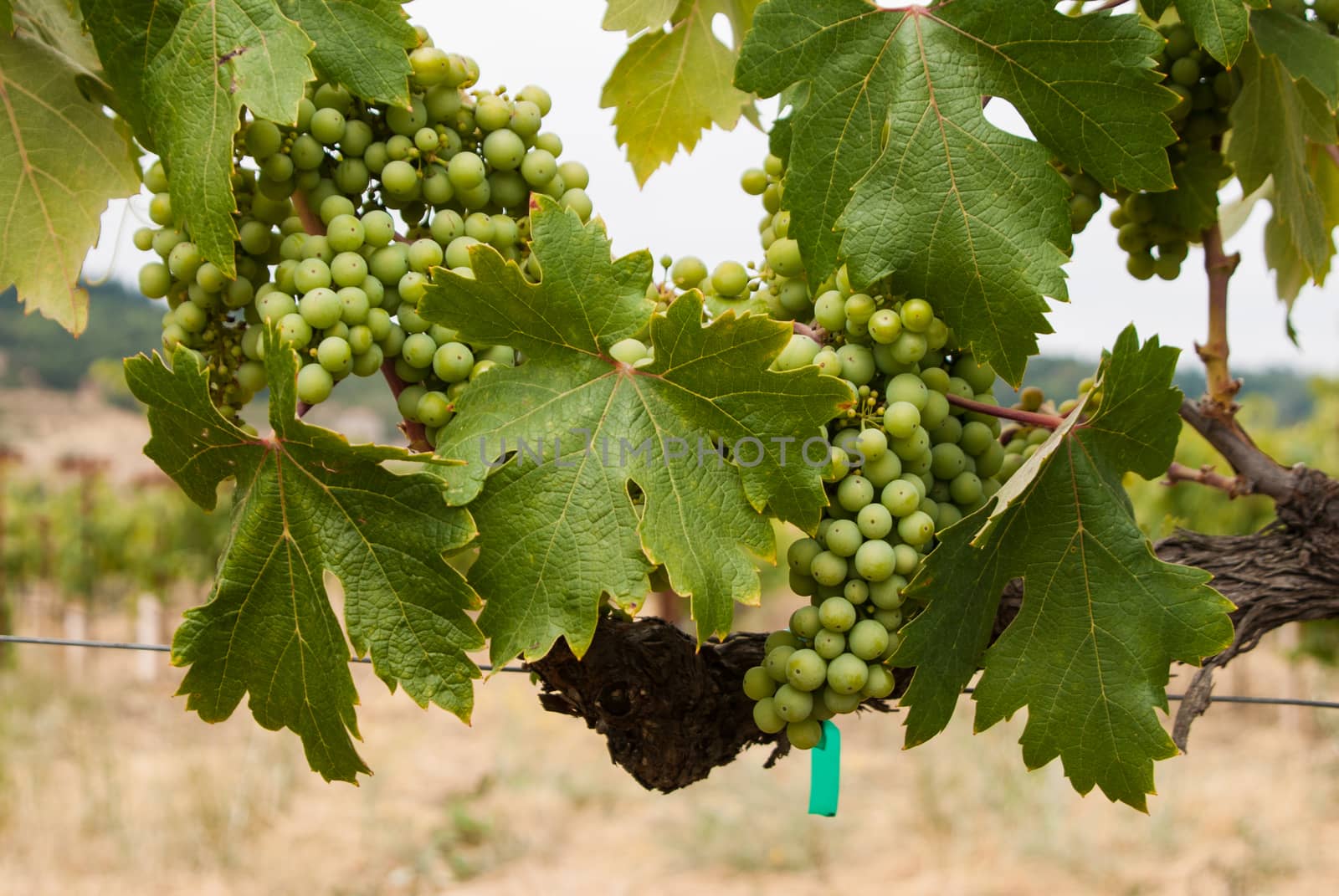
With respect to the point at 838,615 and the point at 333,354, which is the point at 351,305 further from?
the point at 838,615

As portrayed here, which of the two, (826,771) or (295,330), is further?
(826,771)

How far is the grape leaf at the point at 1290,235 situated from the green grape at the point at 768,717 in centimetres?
83

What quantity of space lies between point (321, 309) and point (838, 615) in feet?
1.52

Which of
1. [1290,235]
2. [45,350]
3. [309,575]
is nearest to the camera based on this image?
[309,575]

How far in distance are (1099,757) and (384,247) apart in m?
0.71

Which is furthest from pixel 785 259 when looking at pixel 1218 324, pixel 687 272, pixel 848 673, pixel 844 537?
pixel 1218 324

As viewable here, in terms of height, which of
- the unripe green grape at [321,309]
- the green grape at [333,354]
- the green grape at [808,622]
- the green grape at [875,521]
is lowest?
the green grape at [808,622]

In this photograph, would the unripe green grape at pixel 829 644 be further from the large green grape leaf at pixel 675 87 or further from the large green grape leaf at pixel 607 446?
the large green grape leaf at pixel 675 87

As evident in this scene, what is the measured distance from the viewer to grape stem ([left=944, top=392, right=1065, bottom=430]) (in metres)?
0.88

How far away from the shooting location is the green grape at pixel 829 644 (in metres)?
0.83

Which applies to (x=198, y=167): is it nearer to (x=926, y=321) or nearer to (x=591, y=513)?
(x=591, y=513)

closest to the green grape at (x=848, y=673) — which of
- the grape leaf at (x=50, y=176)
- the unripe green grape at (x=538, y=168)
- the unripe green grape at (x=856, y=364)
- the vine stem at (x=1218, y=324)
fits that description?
the unripe green grape at (x=856, y=364)

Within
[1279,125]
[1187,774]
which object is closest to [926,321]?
[1279,125]

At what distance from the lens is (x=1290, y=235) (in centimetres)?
121
